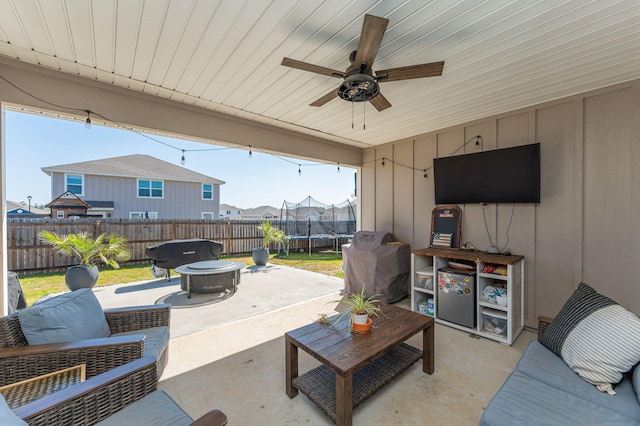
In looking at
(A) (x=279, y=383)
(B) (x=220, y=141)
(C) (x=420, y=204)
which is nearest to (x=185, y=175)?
(B) (x=220, y=141)

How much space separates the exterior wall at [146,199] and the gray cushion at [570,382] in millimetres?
12104

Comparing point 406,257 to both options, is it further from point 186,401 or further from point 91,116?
point 91,116

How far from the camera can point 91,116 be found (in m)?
2.62

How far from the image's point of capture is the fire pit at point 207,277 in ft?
13.5

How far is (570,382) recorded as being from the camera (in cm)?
151

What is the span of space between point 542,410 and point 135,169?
13.0 m

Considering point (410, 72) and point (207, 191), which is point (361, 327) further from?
point (207, 191)

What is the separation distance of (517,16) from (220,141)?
10.8ft

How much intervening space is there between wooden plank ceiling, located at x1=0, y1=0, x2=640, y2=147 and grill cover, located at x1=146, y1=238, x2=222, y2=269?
316 cm

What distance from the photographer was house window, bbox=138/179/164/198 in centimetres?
1046

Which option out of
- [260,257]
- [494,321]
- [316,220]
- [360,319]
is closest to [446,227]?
[494,321]

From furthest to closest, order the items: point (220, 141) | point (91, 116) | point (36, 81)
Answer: point (220, 141)
point (91, 116)
point (36, 81)

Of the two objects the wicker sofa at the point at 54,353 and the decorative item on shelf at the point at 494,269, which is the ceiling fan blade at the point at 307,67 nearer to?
the wicker sofa at the point at 54,353

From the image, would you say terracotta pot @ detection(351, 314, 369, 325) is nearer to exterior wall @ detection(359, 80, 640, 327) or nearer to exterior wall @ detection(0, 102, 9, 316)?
exterior wall @ detection(359, 80, 640, 327)
